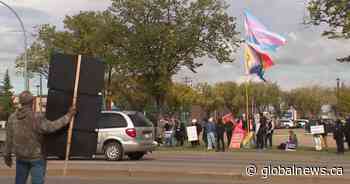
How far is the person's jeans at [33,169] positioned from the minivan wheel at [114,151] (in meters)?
13.8

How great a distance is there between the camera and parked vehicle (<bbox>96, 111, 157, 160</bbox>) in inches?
877

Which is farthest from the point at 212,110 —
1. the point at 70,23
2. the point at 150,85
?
the point at 150,85

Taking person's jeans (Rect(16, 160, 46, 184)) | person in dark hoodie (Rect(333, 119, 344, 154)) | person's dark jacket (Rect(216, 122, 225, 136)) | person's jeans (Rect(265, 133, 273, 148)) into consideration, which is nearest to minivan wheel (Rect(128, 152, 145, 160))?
person's dark jacket (Rect(216, 122, 225, 136))

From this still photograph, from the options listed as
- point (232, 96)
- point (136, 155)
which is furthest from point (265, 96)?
point (136, 155)

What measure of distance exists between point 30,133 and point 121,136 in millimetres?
14104

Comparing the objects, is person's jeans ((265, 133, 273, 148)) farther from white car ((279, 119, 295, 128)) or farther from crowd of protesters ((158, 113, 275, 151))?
white car ((279, 119, 295, 128))

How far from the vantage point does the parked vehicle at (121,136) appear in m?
22.3

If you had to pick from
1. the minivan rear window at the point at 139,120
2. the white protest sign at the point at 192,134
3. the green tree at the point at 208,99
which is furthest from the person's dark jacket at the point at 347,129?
the green tree at the point at 208,99

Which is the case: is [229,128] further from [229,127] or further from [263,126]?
[263,126]

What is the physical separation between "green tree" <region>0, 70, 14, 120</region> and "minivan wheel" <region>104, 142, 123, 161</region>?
197ft

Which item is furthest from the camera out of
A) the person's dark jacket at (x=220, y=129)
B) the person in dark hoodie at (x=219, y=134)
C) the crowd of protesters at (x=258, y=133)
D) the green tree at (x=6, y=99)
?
the green tree at (x=6, y=99)

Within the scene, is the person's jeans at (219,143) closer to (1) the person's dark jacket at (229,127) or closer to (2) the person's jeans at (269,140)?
(1) the person's dark jacket at (229,127)

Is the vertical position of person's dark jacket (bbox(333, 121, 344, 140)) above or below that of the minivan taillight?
above

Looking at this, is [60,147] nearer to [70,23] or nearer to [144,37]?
[144,37]
